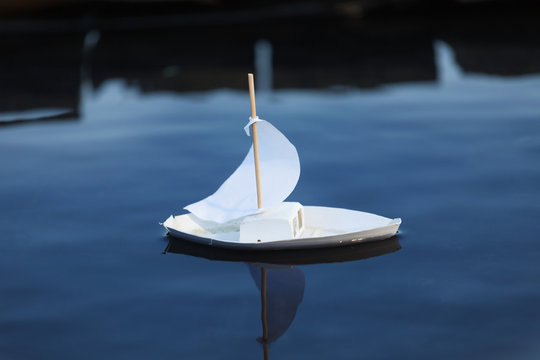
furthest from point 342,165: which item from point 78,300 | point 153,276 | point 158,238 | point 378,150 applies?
point 78,300

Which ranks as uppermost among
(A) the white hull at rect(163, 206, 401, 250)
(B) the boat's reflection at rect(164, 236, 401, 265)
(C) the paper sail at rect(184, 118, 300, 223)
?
(C) the paper sail at rect(184, 118, 300, 223)

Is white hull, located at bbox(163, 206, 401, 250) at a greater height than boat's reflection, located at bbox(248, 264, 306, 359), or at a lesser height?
greater

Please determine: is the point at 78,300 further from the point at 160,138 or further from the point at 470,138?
the point at 470,138

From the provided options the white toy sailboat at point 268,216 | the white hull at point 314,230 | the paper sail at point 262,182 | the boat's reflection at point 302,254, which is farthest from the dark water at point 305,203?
the paper sail at point 262,182

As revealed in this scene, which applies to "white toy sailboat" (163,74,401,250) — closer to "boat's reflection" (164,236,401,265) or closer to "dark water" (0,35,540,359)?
"boat's reflection" (164,236,401,265)

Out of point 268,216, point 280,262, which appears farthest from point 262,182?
point 280,262

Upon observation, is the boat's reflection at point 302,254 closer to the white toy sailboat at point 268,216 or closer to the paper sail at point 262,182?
the white toy sailboat at point 268,216

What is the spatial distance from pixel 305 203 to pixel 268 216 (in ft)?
16.3

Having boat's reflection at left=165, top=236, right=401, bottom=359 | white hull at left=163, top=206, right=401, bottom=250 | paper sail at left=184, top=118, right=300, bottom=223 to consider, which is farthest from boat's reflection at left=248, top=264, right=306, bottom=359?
paper sail at left=184, top=118, right=300, bottom=223

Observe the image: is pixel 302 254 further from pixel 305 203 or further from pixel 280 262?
pixel 305 203

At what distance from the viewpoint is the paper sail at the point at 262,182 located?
23.7m

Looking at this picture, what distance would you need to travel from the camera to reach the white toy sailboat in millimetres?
22703

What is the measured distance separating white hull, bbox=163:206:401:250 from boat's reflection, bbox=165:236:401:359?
0.74 ft

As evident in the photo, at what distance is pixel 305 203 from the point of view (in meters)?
27.6
